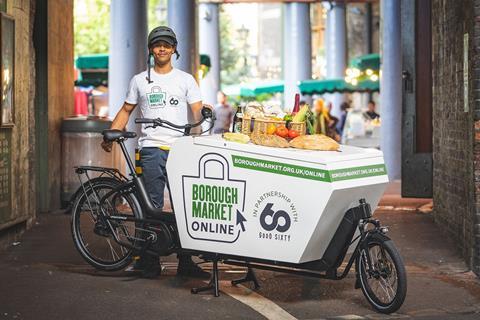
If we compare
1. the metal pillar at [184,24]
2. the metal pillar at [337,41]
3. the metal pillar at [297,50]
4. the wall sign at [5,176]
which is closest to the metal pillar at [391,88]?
the metal pillar at [184,24]

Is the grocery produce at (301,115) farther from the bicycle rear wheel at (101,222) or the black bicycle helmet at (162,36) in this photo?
the bicycle rear wheel at (101,222)

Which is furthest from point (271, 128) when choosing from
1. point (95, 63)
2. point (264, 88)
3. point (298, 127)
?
point (264, 88)

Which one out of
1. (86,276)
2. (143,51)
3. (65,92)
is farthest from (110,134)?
(143,51)

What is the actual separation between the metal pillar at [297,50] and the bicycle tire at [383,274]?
30172 millimetres

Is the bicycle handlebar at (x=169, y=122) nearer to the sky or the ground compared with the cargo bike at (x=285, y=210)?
nearer to the sky

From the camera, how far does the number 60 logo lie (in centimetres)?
684

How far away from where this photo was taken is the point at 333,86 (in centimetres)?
Result: 3234

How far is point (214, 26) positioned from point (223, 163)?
29941 millimetres

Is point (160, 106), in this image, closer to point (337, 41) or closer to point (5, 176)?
point (5, 176)

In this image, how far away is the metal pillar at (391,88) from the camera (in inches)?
750

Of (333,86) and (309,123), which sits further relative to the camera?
(333,86)

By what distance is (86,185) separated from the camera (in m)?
8.16

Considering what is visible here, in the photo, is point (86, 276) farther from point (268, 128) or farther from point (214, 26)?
point (214, 26)

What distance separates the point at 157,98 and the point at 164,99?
54 mm
